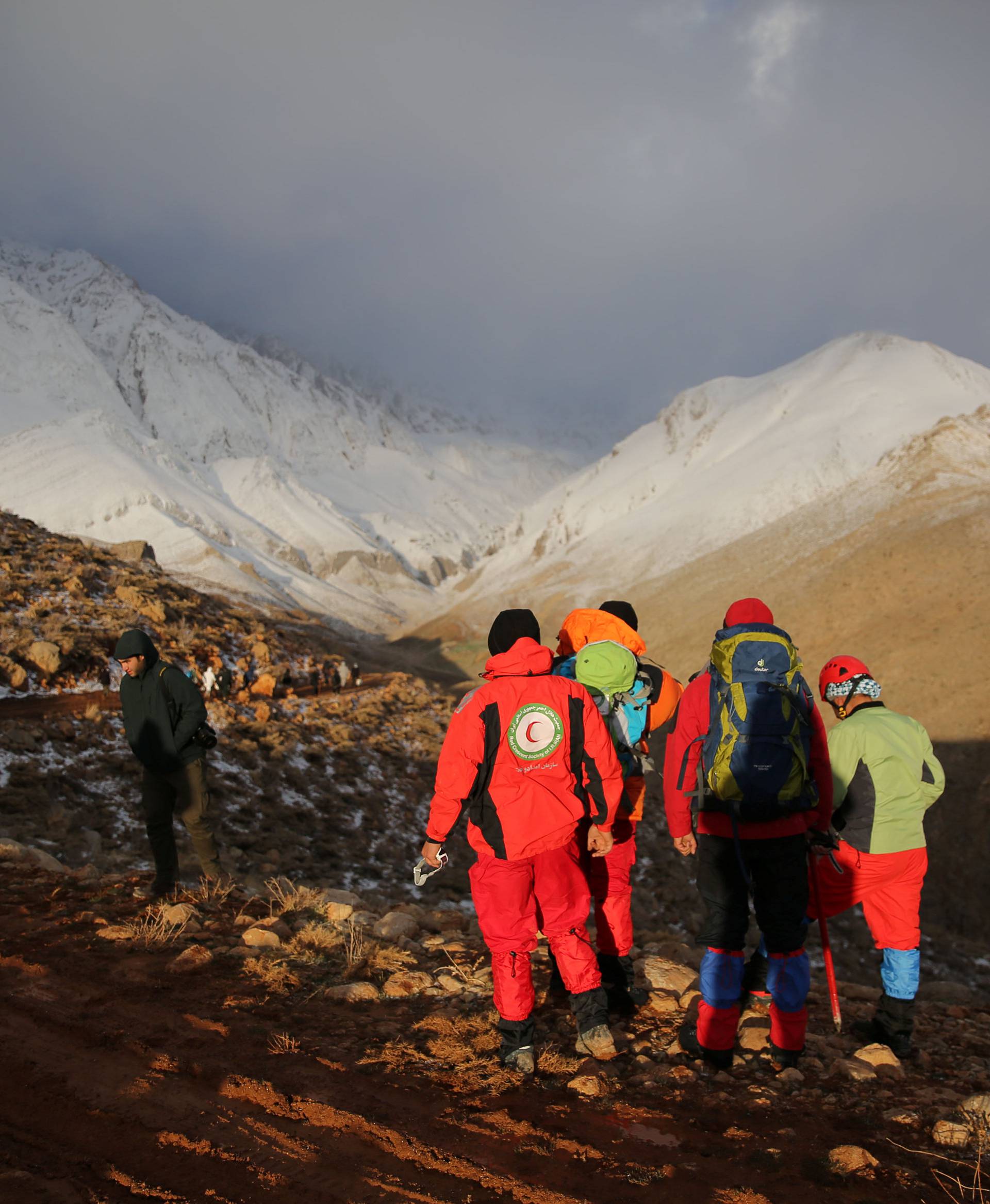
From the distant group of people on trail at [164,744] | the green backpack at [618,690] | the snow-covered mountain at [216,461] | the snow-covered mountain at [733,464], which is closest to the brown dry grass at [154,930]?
the distant group of people on trail at [164,744]

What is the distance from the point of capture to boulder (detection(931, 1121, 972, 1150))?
3.10 metres

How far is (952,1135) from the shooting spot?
3.11 metres

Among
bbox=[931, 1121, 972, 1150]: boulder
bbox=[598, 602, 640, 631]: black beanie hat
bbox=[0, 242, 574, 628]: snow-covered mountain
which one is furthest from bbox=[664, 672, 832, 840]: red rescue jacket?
bbox=[0, 242, 574, 628]: snow-covered mountain

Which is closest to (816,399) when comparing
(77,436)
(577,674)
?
(577,674)

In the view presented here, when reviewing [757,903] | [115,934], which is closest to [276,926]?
[115,934]

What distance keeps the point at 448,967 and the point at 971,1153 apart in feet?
10.3

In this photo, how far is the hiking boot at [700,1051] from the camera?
3789 millimetres

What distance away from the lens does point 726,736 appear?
3857 mm

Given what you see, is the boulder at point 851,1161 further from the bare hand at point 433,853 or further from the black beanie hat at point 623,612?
the black beanie hat at point 623,612

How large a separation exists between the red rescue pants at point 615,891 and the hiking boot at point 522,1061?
1047mm

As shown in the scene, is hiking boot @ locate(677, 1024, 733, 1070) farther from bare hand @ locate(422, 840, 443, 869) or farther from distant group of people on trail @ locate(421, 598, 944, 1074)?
bare hand @ locate(422, 840, 443, 869)

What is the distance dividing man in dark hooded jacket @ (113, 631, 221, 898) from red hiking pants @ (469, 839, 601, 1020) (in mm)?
3523

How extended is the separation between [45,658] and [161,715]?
1020 cm

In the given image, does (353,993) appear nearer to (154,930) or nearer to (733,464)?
(154,930)
